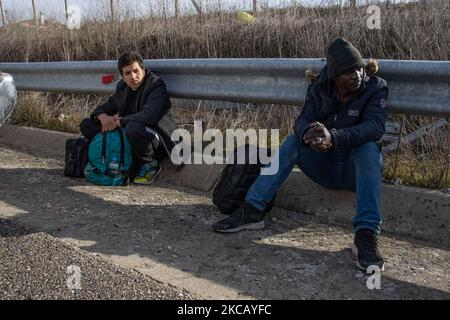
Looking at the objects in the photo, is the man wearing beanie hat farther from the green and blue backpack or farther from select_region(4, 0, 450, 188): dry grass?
the green and blue backpack

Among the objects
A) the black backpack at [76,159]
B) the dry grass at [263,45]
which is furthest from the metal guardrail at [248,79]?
the black backpack at [76,159]

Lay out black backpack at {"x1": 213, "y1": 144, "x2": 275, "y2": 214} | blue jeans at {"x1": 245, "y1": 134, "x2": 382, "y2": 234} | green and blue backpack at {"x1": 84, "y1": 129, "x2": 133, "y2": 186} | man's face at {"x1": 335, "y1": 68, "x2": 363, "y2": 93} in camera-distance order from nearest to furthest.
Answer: man's face at {"x1": 335, "y1": 68, "x2": 363, "y2": 93} < blue jeans at {"x1": 245, "y1": 134, "x2": 382, "y2": 234} < black backpack at {"x1": 213, "y1": 144, "x2": 275, "y2": 214} < green and blue backpack at {"x1": 84, "y1": 129, "x2": 133, "y2": 186}

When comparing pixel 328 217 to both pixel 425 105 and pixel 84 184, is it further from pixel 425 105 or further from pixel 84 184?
pixel 84 184

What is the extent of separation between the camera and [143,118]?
4262mm

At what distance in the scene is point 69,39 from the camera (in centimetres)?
854

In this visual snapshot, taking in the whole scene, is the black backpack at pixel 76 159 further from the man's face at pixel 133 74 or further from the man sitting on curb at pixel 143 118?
the man's face at pixel 133 74

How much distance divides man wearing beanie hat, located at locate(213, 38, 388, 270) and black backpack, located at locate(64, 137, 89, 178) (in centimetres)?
174

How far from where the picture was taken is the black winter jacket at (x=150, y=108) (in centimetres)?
429

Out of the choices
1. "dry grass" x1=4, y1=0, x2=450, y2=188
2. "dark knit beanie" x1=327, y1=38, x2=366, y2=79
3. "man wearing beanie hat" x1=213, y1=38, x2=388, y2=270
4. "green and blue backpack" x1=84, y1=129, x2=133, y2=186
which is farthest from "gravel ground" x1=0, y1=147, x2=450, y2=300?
"dark knit beanie" x1=327, y1=38, x2=366, y2=79

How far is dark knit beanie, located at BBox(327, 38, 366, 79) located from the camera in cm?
309

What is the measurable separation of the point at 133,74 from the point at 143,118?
1.36 feet

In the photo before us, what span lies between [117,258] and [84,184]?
5.45 ft

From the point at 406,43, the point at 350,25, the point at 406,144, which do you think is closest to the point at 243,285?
the point at 406,144
